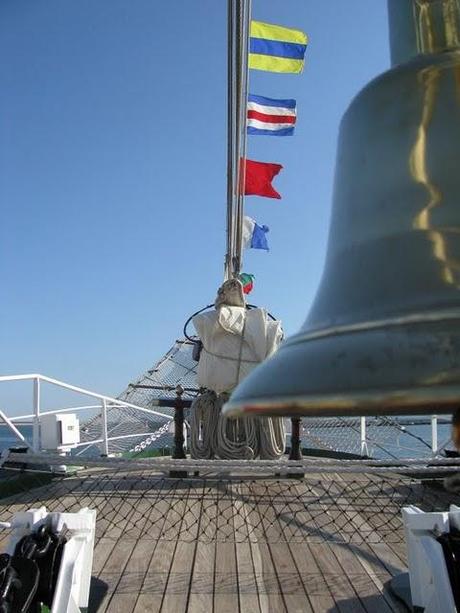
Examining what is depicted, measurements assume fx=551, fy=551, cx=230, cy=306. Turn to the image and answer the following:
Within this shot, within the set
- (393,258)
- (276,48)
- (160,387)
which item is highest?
(276,48)

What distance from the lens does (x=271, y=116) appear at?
7.38 m

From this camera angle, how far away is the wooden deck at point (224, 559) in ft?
9.77

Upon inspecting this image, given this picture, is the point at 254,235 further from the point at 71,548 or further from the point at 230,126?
the point at 71,548

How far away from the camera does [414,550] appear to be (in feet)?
9.02

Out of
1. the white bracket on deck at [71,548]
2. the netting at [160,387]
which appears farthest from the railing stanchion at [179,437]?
the netting at [160,387]

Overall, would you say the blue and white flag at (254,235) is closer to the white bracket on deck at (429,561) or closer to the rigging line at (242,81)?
the rigging line at (242,81)

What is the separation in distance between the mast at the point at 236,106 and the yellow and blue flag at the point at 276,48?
7.48ft

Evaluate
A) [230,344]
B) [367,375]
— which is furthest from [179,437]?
[367,375]

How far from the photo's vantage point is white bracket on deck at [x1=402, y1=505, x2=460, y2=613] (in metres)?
2.42

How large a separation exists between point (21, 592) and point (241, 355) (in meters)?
3.69

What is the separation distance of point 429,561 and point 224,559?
1481mm

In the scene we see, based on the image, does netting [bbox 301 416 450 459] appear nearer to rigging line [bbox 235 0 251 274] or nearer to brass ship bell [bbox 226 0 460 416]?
rigging line [bbox 235 0 251 274]

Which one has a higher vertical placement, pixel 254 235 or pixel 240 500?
pixel 254 235

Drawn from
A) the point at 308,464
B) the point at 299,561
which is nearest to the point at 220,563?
the point at 299,561
